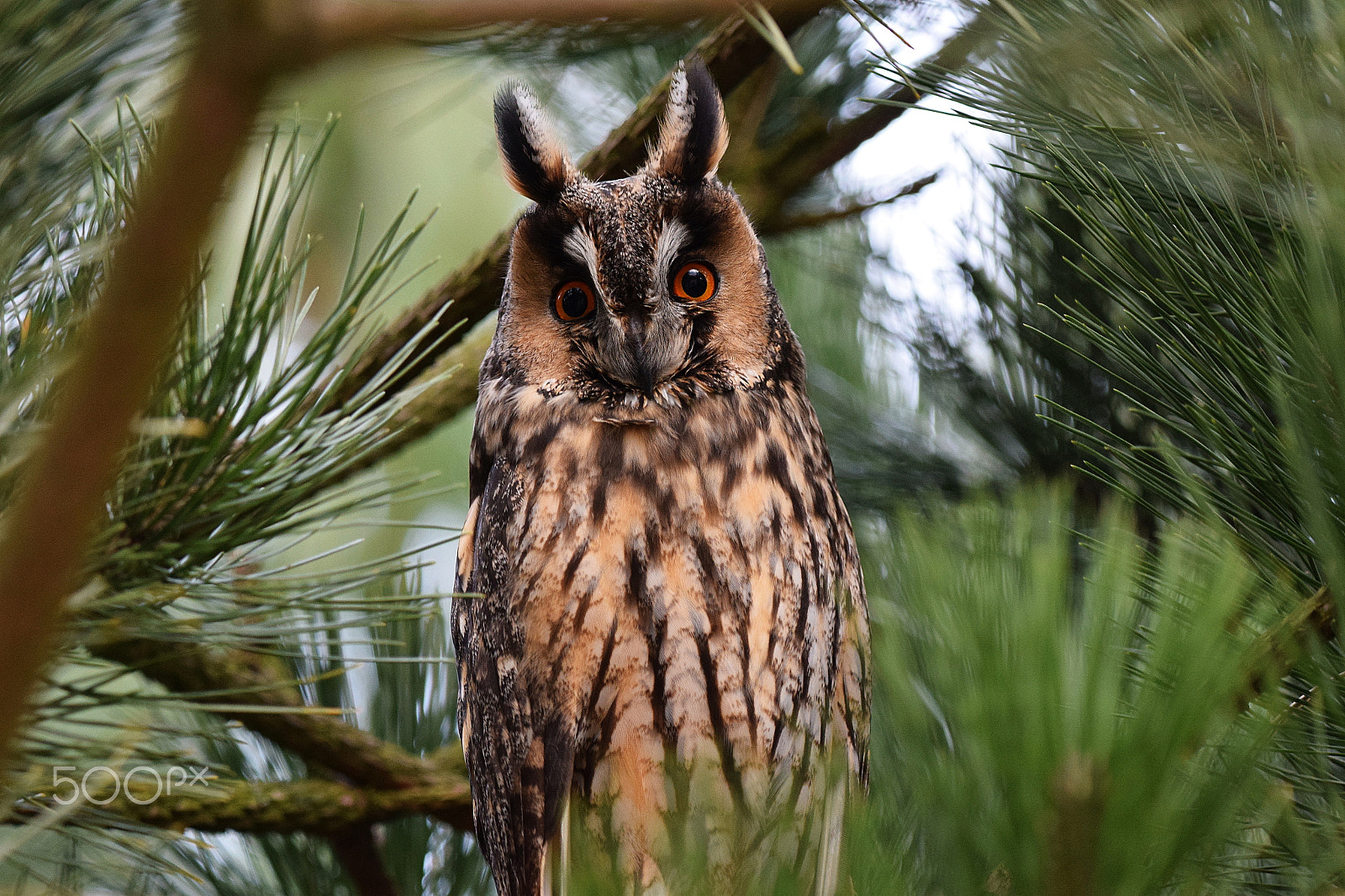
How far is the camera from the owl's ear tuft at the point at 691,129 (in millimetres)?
1211

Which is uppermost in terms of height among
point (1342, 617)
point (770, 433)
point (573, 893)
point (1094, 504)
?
point (770, 433)

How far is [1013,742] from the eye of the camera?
40 centimetres

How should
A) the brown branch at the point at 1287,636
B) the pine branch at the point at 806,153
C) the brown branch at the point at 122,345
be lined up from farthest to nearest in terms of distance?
1. the pine branch at the point at 806,153
2. the brown branch at the point at 1287,636
3. the brown branch at the point at 122,345

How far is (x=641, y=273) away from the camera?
46.8 inches

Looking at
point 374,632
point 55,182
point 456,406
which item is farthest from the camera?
point 374,632

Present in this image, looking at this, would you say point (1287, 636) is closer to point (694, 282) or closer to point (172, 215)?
point (172, 215)

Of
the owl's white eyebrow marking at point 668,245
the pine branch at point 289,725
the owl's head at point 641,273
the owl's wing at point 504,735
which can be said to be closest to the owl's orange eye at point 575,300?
the owl's head at point 641,273

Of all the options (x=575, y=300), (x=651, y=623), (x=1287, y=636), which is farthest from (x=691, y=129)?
(x=1287, y=636)

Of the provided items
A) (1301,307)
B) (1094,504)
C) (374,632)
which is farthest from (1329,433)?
(374,632)

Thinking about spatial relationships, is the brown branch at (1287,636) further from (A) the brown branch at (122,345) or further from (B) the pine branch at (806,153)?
(B) the pine branch at (806,153)

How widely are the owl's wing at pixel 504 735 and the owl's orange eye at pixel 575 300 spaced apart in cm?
22

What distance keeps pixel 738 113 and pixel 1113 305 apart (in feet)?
2.05

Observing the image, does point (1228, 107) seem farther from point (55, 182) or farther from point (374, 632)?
point (374, 632)

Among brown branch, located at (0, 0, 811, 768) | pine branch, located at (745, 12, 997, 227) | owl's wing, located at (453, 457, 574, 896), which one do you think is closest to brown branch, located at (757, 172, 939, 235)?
pine branch, located at (745, 12, 997, 227)
